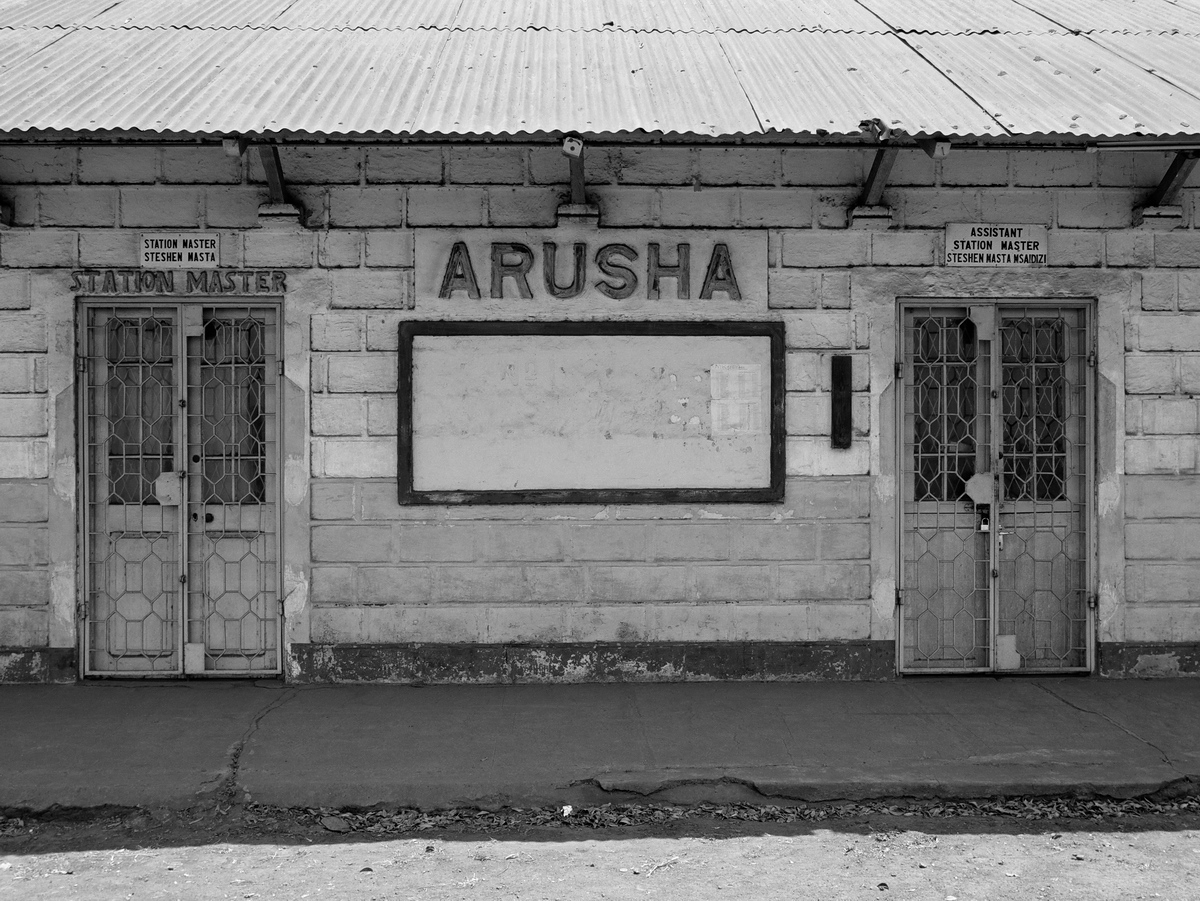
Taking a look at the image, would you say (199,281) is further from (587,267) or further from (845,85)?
(845,85)

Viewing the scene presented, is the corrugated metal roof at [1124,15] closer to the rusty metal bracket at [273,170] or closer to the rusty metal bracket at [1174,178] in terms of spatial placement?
the rusty metal bracket at [1174,178]

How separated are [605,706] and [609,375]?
2028 millimetres

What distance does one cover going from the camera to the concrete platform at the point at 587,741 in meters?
4.92

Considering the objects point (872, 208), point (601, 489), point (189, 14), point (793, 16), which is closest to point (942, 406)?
point (872, 208)

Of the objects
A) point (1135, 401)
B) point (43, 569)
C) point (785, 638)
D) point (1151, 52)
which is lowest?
point (785, 638)

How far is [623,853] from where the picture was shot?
438cm

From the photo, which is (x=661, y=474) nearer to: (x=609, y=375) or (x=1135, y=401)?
(x=609, y=375)

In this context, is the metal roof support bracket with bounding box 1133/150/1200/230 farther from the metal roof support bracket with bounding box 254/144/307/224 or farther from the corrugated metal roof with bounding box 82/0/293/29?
the corrugated metal roof with bounding box 82/0/293/29

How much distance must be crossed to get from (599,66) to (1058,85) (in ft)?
9.39

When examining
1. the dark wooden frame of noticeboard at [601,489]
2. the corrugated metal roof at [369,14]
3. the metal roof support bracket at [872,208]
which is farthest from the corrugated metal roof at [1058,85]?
the corrugated metal roof at [369,14]

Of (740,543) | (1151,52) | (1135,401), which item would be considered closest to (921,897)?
(740,543)

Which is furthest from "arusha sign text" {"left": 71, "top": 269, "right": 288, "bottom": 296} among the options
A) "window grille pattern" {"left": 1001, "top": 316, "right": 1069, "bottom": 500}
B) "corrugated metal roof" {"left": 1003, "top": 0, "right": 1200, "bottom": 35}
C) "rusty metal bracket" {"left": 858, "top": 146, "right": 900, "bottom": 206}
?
"corrugated metal roof" {"left": 1003, "top": 0, "right": 1200, "bottom": 35}

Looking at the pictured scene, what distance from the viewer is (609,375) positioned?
21.5 feet

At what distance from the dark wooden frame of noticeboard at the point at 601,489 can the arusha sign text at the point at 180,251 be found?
1.28m
